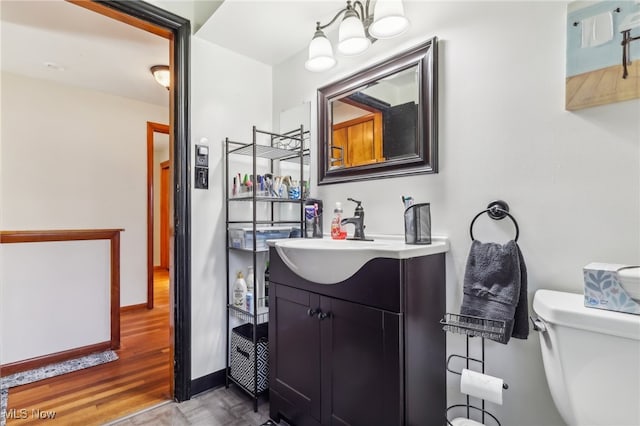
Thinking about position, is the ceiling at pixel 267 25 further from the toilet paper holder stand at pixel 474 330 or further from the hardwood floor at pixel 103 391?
the hardwood floor at pixel 103 391

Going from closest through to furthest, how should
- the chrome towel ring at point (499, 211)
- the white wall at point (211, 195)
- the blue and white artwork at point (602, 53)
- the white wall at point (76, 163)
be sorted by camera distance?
the blue and white artwork at point (602, 53)
the chrome towel ring at point (499, 211)
the white wall at point (211, 195)
the white wall at point (76, 163)

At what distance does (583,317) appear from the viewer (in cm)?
80

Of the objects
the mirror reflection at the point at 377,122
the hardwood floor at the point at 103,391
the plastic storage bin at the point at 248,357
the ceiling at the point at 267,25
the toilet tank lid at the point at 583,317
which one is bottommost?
the hardwood floor at the point at 103,391

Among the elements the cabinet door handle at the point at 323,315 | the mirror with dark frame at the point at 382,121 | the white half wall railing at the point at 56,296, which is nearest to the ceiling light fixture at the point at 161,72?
the white half wall railing at the point at 56,296

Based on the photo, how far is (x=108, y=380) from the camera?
6.54 ft

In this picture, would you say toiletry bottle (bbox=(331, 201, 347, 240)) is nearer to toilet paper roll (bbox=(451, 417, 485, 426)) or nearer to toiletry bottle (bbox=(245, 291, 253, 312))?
toiletry bottle (bbox=(245, 291, 253, 312))

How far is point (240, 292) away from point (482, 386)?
4.39 ft

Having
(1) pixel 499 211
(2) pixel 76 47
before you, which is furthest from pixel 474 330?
(2) pixel 76 47

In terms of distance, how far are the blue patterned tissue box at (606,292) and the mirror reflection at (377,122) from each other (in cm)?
78

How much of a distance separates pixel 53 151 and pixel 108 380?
2.23 meters

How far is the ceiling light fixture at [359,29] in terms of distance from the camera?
128 cm

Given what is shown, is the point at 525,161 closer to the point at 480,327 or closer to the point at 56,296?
the point at 480,327

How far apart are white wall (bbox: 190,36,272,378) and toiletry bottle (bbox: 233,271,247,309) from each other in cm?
10

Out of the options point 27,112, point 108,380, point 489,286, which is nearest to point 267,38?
point 489,286
